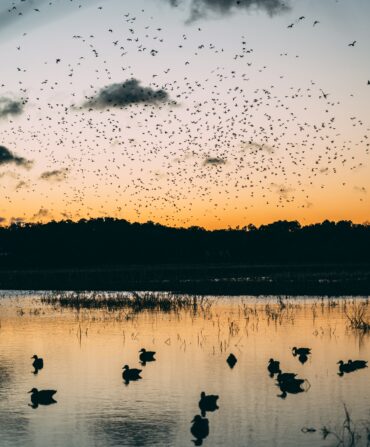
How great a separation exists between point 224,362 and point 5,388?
7.15 m

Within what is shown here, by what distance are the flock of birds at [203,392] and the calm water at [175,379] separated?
0.20 metres

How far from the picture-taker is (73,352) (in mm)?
29297

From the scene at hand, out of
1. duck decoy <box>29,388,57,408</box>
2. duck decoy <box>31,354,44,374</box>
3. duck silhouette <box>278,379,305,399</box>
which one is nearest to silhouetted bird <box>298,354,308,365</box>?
duck silhouette <box>278,379,305,399</box>

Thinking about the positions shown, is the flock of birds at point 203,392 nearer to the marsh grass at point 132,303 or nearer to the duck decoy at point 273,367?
the duck decoy at point 273,367

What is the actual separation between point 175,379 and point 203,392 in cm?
442

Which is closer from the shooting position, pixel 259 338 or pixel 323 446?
pixel 323 446

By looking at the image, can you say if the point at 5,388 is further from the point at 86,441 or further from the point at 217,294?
the point at 217,294

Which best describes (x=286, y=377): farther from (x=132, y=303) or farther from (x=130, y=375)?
(x=132, y=303)

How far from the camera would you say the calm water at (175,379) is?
59.6 ft

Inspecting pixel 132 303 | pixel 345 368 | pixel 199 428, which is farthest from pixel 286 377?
pixel 132 303

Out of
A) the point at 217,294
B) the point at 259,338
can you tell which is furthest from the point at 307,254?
the point at 259,338

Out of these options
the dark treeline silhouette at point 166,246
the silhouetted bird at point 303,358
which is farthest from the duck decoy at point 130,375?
the dark treeline silhouette at point 166,246

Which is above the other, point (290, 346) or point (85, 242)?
point (85, 242)

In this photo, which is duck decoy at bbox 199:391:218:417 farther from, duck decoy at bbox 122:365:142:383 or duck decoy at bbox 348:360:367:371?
duck decoy at bbox 348:360:367:371
